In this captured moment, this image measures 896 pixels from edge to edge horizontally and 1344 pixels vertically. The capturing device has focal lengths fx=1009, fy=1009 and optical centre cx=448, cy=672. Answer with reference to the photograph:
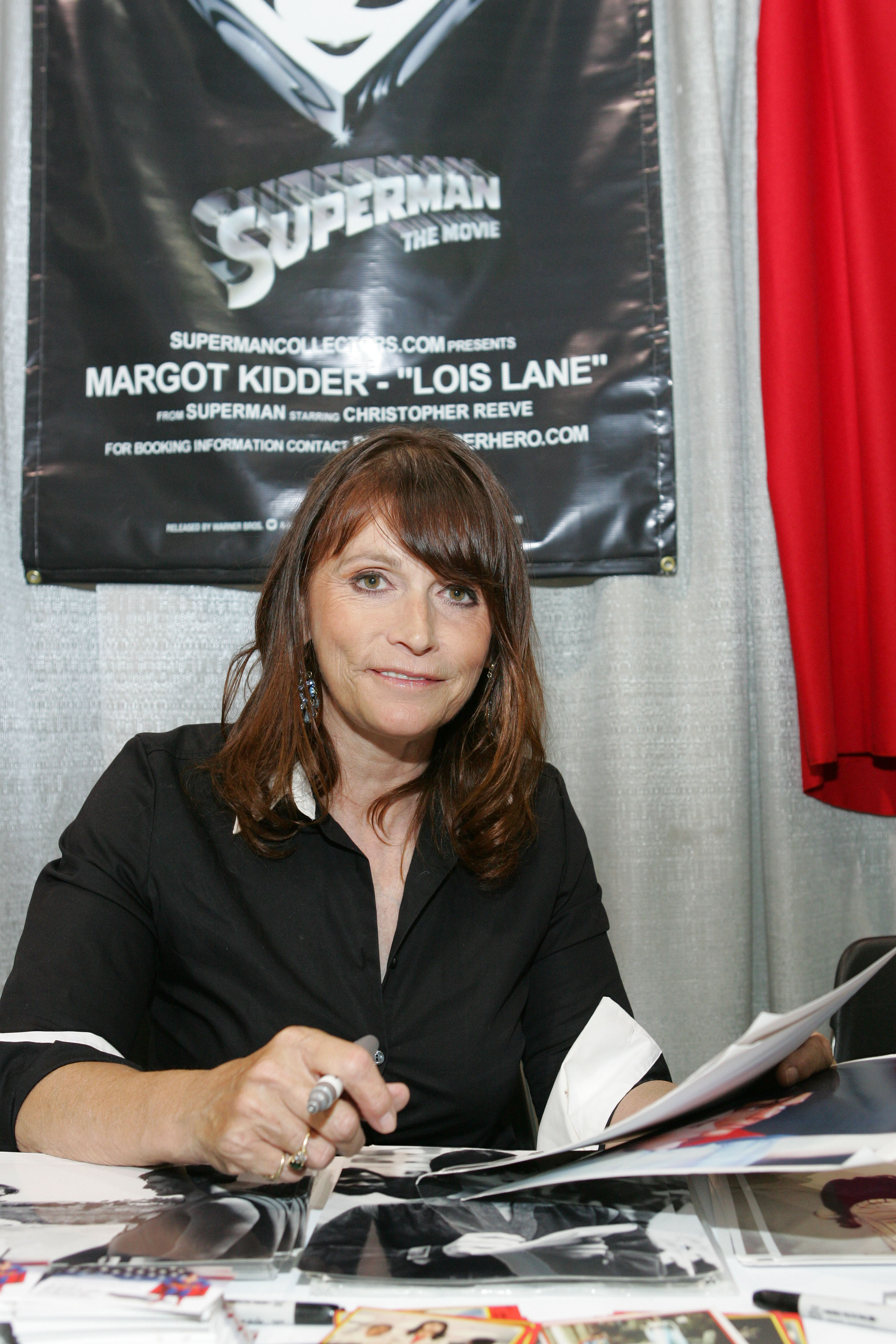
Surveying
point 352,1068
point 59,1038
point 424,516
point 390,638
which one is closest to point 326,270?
point 424,516

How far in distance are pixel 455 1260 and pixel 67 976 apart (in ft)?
1.72

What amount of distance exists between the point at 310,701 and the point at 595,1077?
1.79 feet

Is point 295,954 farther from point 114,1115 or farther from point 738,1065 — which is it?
point 738,1065

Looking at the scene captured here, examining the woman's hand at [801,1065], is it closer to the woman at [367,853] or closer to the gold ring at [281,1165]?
the woman at [367,853]

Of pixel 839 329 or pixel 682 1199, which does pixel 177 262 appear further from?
pixel 682 1199

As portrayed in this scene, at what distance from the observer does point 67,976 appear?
0.99 meters

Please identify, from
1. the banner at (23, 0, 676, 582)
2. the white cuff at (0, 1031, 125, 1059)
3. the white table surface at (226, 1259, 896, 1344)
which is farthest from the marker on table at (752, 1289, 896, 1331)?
the banner at (23, 0, 676, 582)

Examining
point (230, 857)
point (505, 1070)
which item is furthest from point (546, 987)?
point (230, 857)

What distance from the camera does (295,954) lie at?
3.63 feet

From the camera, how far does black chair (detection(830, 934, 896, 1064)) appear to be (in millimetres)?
1197

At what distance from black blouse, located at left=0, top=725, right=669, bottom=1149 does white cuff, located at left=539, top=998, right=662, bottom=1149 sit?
0.08 ft

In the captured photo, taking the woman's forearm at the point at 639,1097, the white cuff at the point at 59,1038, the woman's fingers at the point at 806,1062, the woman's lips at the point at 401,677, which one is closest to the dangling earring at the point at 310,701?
the woman's lips at the point at 401,677

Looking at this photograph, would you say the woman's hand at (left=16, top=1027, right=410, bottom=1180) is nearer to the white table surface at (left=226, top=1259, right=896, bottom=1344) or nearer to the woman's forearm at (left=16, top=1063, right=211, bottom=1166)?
the woman's forearm at (left=16, top=1063, right=211, bottom=1166)

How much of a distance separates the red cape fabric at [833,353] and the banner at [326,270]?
0.68 feet
